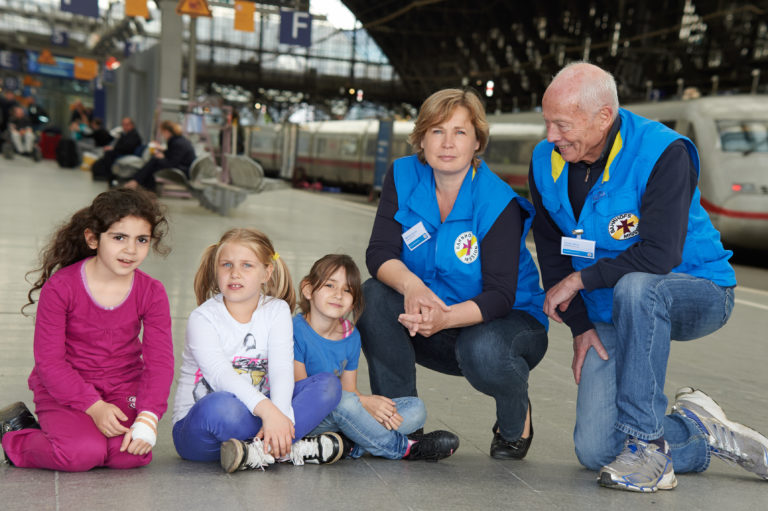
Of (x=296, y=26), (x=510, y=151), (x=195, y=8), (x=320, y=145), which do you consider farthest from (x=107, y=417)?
(x=320, y=145)

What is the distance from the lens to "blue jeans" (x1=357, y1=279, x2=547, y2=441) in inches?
110

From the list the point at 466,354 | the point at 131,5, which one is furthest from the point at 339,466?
the point at 131,5

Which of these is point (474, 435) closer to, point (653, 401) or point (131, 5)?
point (653, 401)

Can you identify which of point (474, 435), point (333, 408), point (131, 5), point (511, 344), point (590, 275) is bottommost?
point (474, 435)

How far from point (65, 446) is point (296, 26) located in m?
17.5

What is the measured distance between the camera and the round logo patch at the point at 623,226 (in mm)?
2746

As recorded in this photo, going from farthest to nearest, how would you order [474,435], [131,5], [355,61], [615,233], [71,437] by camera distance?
[355,61], [131,5], [474,435], [615,233], [71,437]

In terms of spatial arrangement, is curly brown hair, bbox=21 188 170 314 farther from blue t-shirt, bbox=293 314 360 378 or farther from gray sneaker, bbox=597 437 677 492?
gray sneaker, bbox=597 437 677 492

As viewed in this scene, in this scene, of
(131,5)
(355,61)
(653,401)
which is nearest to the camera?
(653,401)

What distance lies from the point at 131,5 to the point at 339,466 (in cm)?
1488

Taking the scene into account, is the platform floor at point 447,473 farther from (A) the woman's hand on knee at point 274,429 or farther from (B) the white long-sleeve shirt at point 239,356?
(B) the white long-sleeve shirt at point 239,356

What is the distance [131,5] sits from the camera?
621 inches

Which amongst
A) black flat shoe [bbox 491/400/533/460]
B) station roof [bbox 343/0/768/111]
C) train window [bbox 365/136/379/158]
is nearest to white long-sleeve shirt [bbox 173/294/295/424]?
black flat shoe [bbox 491/400/533/460]

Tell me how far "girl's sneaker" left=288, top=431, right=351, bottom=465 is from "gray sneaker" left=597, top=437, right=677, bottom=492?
2.73ft
